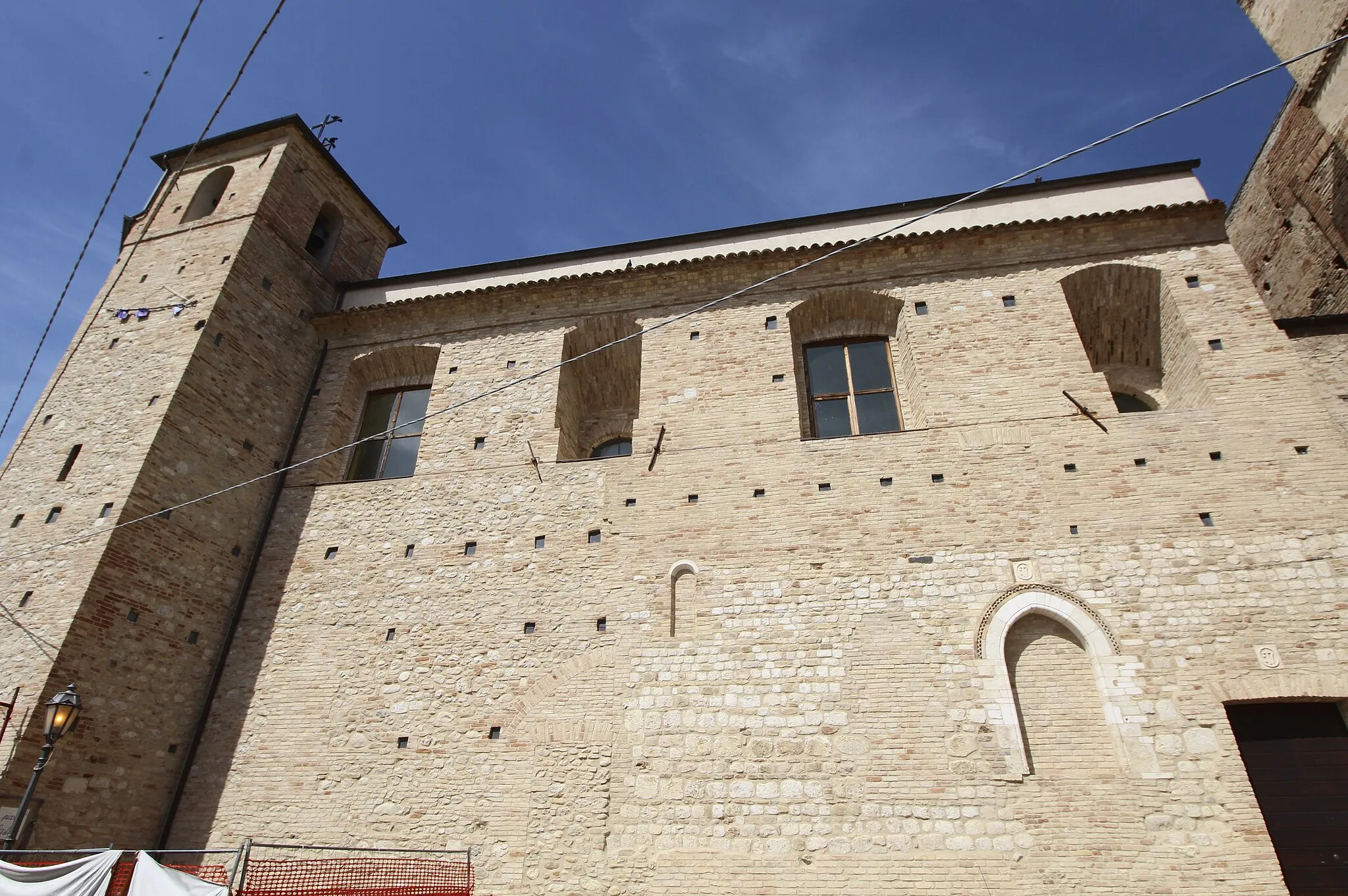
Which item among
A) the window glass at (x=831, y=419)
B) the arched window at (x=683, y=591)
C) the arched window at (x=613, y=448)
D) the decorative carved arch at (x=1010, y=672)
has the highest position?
the arched window at (x=613, y=448)

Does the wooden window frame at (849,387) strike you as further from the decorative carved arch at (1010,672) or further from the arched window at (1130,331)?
the decorative carved arch at (1010,672)

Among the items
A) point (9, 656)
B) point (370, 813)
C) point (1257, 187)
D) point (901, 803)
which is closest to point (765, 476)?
point (901, 803)

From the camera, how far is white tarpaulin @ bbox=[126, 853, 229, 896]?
16.1 ft

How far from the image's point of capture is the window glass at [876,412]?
10281 mm

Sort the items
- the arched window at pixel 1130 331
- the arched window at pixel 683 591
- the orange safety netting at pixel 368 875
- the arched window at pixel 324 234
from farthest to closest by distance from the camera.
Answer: the arched window at pixel 324 234
the arched window at pixel 1130 331
the arched window at pixel 683 591
the orange safety netting at pixel 368 875

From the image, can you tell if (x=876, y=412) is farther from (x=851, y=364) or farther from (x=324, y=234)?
(x=324, y=234)

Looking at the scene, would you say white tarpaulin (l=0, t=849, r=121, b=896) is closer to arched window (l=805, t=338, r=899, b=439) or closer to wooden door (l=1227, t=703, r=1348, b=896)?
arched window (l=805, t=338, r=899, b=439)

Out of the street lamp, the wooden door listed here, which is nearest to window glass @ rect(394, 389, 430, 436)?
the street lamp

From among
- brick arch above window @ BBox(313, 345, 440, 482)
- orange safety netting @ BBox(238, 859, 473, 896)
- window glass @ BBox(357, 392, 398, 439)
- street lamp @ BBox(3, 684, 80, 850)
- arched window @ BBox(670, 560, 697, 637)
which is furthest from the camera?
window glass @ BBox(357, 392, 398, 439)

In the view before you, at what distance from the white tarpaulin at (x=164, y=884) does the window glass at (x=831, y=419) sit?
7771 millimetres

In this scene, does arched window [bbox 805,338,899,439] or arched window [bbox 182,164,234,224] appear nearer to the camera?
arched window [bbox 805,338,899,439]

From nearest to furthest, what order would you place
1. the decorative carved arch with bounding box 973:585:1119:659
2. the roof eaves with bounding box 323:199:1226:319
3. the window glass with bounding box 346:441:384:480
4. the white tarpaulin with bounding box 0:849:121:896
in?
the white tarpaulin with bounding box 0:849:121:896 < the decorative carved arch with bounding box 973:585:1119:659 < the roof eaves with bounding box 323:199:1226:319 < the window glass with bounding box 346:441:384:480

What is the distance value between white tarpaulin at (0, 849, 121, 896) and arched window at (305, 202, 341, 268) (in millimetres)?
10399

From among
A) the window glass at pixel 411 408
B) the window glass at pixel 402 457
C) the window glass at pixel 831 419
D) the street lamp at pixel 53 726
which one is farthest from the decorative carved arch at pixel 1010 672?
the street lamp at pixel 53 726
